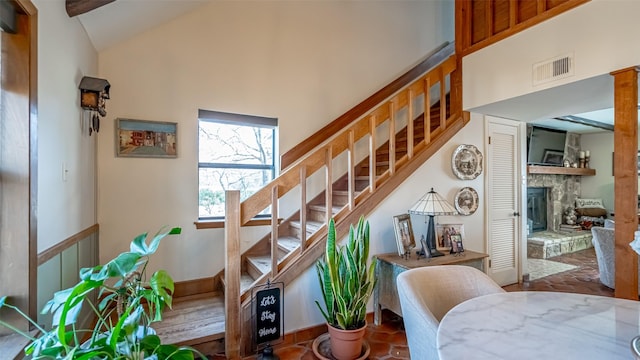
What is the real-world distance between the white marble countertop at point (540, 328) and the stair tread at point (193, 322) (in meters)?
1.87

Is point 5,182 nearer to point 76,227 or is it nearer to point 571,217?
point 76,227

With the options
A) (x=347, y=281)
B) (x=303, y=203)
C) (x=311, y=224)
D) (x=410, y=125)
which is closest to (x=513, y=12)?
(x=410, y=125)

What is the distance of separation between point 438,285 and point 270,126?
2489 mm

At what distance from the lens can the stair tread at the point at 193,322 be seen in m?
2.29

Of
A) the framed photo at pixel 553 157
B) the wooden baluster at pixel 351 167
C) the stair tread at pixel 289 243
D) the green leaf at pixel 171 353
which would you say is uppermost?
the framed photo at pixel 553 157

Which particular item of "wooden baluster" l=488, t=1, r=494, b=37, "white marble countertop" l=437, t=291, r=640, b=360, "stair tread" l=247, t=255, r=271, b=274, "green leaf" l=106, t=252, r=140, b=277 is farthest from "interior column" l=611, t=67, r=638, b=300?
→ "green leaf" l=106, t=252, r=140, b=277

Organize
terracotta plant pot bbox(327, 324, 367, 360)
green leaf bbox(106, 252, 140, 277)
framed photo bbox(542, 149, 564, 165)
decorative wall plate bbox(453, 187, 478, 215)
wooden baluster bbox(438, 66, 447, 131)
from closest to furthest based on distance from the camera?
green leaf bbox(106, 252, 140, 277), terracotta plant pot bbox(327, 324, 367, 360), wooden baluster bbox(438, 66, 447, 131), decorative wall plate bbox(453, 187, 478, 215), framed photo bbox(542, 149, 564, 165)

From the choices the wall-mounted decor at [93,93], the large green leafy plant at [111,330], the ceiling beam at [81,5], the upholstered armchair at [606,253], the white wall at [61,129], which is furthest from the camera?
the upholstered armchair at [606,253]

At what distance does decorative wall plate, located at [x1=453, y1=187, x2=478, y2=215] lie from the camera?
3531 mm

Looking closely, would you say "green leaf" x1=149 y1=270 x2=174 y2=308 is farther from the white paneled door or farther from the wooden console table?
the white paneled door

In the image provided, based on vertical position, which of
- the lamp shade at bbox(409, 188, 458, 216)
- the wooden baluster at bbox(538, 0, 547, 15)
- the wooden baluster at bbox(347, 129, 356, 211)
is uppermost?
the wooden baluster at bbox(538, 0, 547, 15)

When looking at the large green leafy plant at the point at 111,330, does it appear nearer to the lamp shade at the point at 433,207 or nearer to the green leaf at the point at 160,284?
the green leaf at the point at 160,284

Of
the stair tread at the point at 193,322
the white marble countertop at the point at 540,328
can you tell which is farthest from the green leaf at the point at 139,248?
the white marble countertop at the point at 540,328

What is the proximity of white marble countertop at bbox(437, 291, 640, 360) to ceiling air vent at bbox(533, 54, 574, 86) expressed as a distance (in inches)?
83.8
